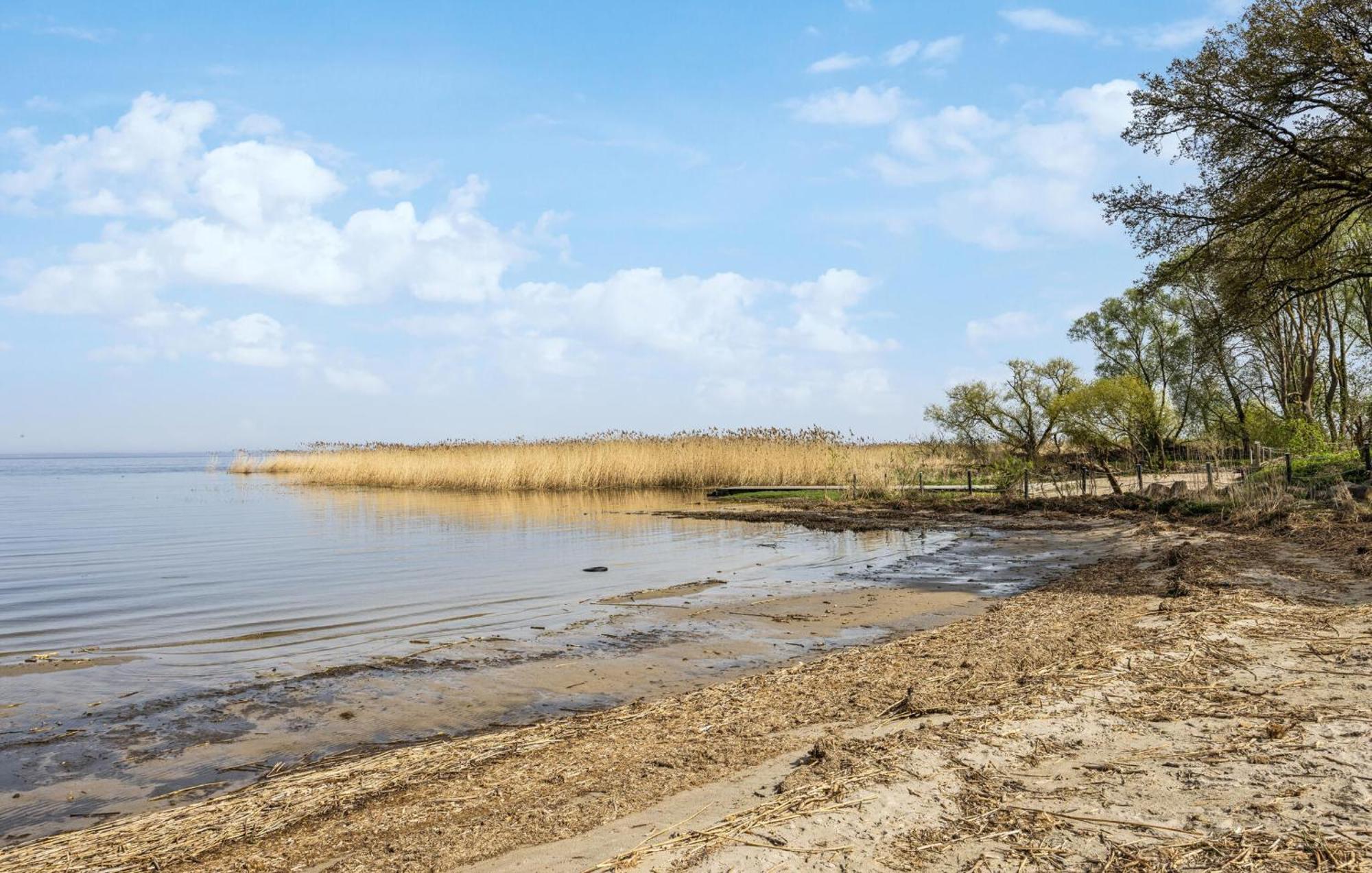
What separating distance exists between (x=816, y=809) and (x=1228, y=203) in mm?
17289

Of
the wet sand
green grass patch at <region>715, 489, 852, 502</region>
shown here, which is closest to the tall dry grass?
green grass patch at <region>715, 489, 852, 502</region>

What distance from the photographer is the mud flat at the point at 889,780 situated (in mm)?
3033

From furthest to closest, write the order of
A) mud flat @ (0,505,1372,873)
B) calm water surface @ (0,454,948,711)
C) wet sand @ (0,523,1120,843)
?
calm water surface @ (0,454,948,711), wet sand @ (0,523,1120,843), mud flat @ (0,505,1372,873)

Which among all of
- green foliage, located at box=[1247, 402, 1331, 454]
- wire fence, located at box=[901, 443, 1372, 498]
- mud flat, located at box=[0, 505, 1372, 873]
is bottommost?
mud flat, located at box=[0, 505, 1372, 873]

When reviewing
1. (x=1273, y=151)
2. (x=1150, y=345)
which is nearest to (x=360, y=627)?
(x=1273, y=151)

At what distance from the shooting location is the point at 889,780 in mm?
3588

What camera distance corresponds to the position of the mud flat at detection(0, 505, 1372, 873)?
9.95 ft

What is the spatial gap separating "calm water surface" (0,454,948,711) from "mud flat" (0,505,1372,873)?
358 cm

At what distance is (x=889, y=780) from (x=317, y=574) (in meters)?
11.7

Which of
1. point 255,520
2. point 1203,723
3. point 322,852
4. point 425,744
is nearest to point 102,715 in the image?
point 425,744

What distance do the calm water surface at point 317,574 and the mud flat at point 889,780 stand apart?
358cm

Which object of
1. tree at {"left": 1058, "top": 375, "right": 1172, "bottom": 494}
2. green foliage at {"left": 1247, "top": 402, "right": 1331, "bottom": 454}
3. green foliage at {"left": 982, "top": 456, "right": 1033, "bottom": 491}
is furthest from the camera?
tree at {"left": 1058, "top": 375, "right": 1172, "bottom": 494}

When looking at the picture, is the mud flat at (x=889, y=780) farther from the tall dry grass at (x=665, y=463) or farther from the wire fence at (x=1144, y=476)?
the tall dry grass at (x=665, y=463)

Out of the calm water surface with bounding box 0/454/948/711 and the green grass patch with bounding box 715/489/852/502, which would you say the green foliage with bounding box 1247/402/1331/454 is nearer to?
the green grass patch with bounding box 715/489/852/502
